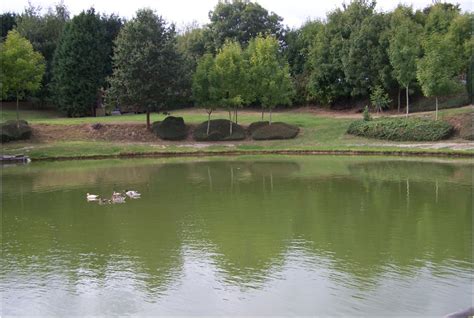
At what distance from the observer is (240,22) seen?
65000mm

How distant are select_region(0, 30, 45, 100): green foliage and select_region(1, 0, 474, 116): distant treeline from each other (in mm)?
5610

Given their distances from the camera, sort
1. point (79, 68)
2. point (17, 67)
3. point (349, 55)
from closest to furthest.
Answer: point (17, 67) < point (349, 55) < point (79, 68)

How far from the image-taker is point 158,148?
39.4 metres

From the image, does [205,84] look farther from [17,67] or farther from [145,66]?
[17,67]

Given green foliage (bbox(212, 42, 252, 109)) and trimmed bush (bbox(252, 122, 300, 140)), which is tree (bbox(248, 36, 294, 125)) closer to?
green foliage (bbox(212, 42, 252, 109))

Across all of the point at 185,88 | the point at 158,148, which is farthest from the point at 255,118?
the point at 158,148

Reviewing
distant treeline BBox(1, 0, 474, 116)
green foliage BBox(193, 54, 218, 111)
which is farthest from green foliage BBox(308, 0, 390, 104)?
green foliage BBox(193, 54, 218, 111)

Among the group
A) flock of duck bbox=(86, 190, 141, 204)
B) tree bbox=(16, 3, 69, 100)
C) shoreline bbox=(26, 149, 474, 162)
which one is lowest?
flock of duck bbox=(86, 190, 141, 204)

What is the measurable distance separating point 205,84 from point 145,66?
15.4 ft

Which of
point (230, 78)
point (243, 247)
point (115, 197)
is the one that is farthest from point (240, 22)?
point (243, 247)

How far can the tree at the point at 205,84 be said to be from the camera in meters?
43.0

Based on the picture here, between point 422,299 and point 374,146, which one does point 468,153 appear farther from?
point 422,299

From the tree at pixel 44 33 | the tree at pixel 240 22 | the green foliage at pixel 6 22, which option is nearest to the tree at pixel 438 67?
the tree at pixel 240 22

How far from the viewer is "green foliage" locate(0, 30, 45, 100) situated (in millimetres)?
39844
